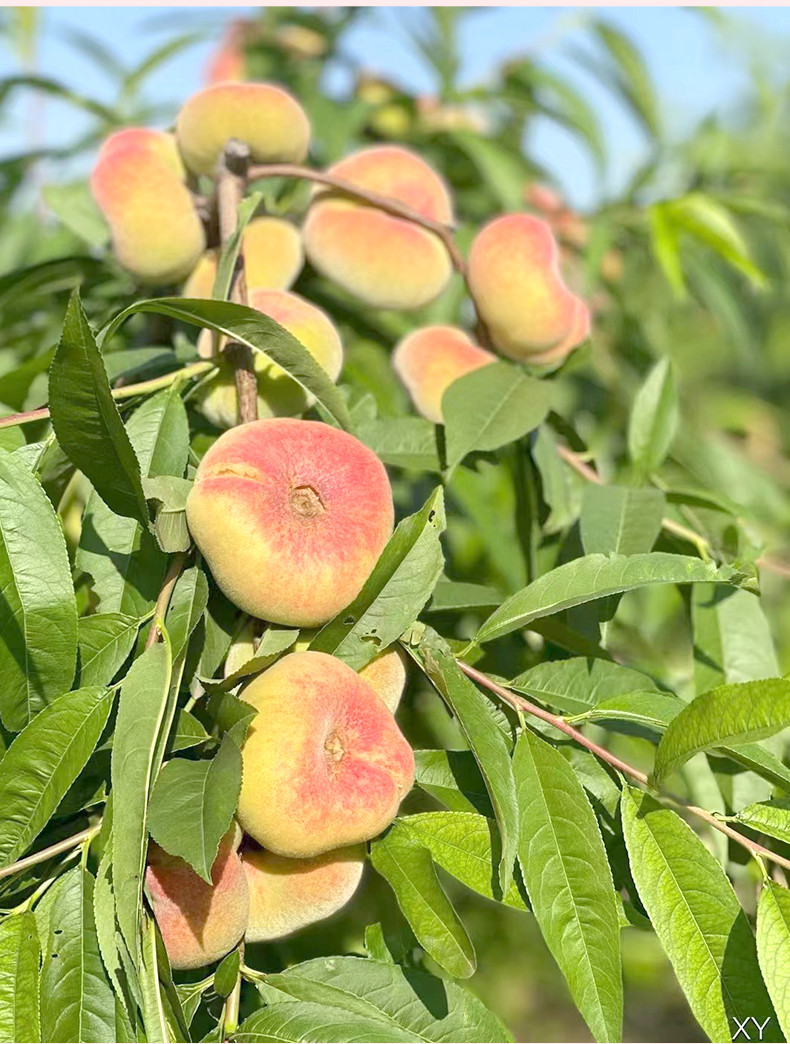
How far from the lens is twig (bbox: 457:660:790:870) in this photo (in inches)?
27.9

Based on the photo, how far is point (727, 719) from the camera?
626 mm

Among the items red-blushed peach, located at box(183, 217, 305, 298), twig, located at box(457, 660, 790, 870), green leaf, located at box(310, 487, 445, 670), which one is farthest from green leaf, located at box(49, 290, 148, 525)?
red-blushed peach, located at box(183, 217, 305, 298)

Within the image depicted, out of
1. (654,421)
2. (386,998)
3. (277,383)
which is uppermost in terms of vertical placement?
(277,383)

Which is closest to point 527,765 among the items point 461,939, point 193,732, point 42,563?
point 461,939

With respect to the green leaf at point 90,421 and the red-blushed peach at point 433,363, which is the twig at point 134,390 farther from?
the red-blushed peach at point 433,363

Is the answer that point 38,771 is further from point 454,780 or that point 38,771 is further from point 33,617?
point 454,780

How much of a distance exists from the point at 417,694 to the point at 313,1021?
0.73 meters

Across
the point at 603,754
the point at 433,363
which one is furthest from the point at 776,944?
the point at 433,363

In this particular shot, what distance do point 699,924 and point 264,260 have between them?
74 cm

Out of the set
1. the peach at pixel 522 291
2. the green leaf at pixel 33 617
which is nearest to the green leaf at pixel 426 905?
the green leaf at pixel 33 617

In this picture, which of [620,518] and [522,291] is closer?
[620,518]

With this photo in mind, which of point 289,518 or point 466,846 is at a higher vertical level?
point 289,518

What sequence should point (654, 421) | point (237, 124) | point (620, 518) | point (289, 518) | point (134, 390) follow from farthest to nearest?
point (654, 421)
point (237, 124)
point (620, 518)
point (134, 390)
point (289, 518)

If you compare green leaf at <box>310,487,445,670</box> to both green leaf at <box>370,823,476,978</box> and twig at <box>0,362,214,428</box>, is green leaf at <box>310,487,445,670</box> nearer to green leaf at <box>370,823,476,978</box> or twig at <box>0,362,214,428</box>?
green leaf at <box>370,823,476,978</box>
